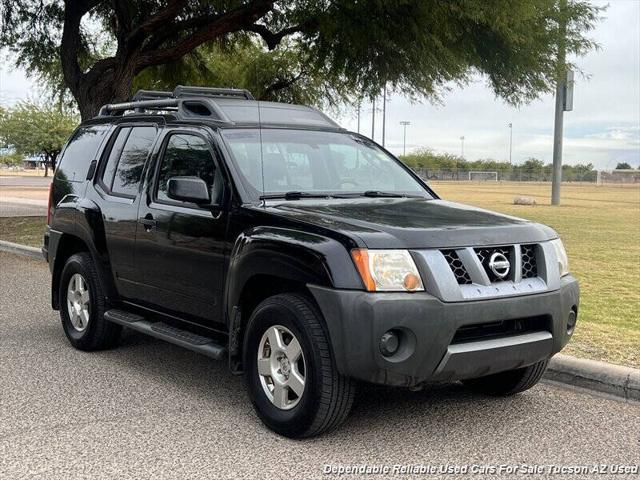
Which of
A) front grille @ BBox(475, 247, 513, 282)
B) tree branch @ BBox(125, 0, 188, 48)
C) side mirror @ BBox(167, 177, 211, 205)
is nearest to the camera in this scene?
front grille @ BBox(475, 247, 513, 282)

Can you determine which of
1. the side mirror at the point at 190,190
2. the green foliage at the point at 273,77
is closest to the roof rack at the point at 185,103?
the side mirror at the point at 190,190

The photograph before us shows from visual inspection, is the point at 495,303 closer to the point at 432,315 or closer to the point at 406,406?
the point at 432,315

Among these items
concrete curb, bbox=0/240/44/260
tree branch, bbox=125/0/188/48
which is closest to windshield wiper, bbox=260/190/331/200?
concrete curb, bbox=0/240/44/260

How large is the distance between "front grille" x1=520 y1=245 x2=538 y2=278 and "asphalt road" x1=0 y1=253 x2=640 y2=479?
0.96 meters

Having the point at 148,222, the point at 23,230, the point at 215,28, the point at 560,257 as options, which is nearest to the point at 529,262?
the point at 560,257

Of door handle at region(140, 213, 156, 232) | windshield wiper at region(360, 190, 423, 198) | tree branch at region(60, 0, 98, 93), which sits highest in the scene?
tree branch at region(60, 0, 98, 93)

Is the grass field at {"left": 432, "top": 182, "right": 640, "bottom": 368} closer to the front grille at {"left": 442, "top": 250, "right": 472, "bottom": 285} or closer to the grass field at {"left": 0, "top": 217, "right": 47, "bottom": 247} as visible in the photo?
the front grille at {"left": 442, "top": 250, "right": 472, "bottom": 285}

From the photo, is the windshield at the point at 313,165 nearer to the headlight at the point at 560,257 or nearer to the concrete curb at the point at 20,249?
the headlight at the point at 560,257

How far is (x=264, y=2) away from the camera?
14.7m

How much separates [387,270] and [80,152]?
3.90m

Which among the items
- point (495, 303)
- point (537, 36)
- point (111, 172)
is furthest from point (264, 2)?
point (495, 303)

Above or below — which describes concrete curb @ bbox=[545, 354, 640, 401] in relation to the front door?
below

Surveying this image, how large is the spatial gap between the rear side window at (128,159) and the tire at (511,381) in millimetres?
2948

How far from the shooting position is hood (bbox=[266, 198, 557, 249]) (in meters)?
4.14
